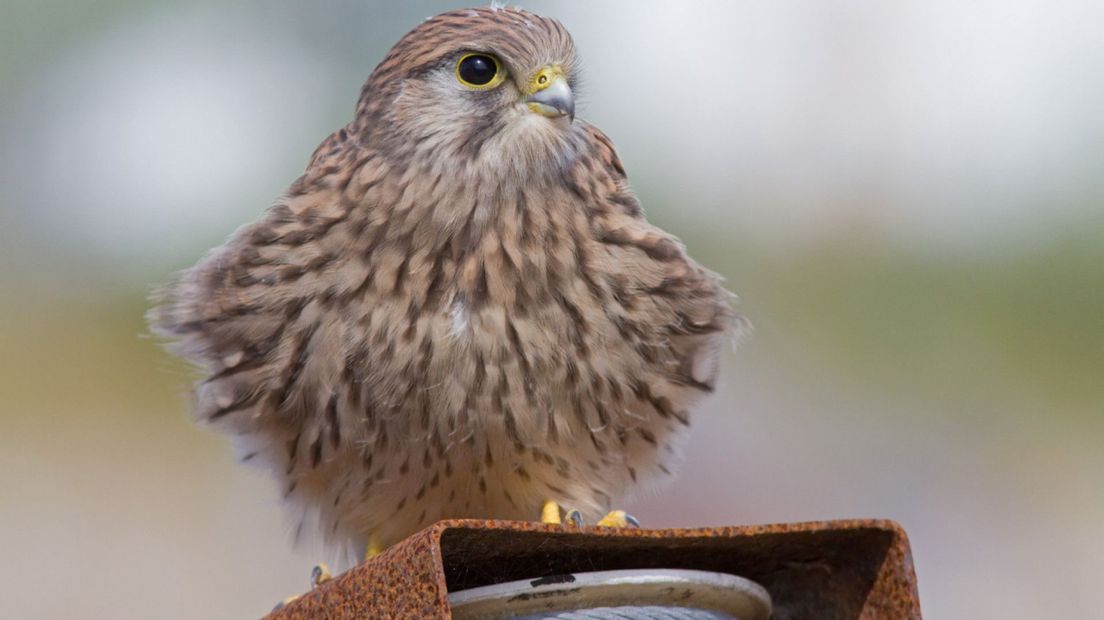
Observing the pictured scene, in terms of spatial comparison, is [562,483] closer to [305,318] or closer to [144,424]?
[305,318]

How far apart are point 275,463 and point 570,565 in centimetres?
91

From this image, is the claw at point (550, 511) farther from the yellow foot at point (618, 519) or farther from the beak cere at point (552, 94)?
the beak cere at point (552, 94)

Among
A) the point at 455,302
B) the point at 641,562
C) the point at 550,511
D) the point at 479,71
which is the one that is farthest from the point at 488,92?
the point at 641,562

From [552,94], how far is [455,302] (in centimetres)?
37

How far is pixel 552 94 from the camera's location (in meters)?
2.22

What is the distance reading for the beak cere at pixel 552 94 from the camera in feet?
7.27

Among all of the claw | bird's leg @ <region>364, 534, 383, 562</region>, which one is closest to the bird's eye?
the claw

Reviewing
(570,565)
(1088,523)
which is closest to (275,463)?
(570,565)

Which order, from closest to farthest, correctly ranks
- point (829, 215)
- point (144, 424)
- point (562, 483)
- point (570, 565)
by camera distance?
point (570, 565) < point (562, 483) < point (144, 424) < point (829, 215)

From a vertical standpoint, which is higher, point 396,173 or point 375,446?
point 396,173

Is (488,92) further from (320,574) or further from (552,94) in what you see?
(320,574)

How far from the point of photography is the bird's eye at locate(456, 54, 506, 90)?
224 centimetres

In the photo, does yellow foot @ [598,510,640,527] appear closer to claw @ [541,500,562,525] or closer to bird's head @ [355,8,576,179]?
claw @ [541,500,562,525]

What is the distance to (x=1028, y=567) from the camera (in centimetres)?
607
